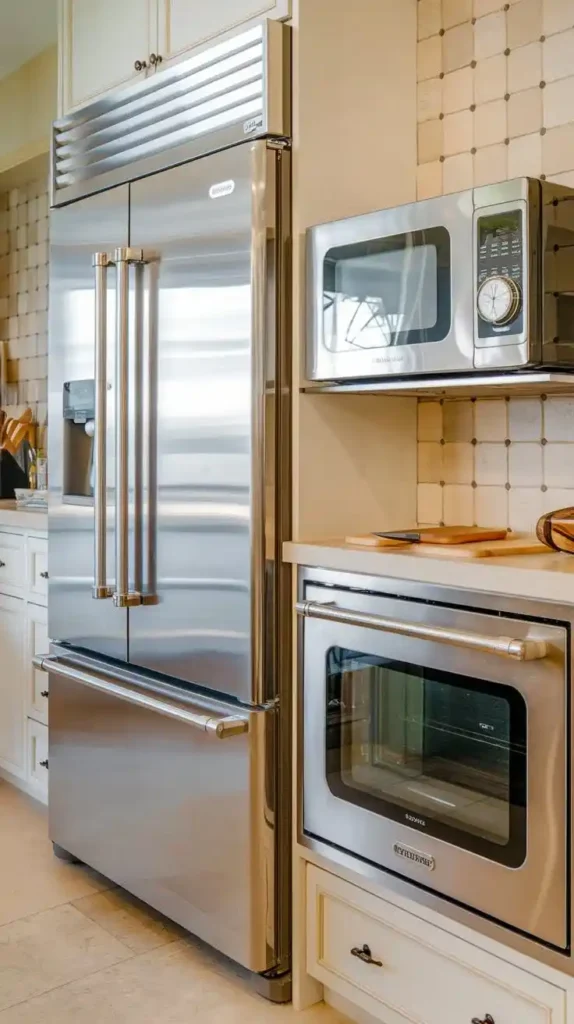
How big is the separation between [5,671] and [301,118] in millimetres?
2060

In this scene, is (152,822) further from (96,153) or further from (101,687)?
(96,153)

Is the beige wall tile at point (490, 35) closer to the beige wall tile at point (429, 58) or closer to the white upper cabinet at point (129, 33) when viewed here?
the beige wall tile at point (429, 58)

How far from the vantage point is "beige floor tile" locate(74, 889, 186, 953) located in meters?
2.26

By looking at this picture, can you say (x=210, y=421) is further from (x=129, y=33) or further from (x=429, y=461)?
(x=129, y=33)

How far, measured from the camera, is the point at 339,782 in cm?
191

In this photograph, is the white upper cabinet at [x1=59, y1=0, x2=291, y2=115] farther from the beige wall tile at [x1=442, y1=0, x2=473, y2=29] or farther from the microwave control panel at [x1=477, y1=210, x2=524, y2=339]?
the microwave control panel at [x1=477, y1=210, x2=524, y2=339]

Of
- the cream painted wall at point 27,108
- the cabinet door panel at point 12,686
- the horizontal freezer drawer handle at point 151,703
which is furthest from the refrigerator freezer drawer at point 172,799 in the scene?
the cream painted wall at point 27,108

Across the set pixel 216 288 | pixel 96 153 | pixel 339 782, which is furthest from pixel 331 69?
pixel 339 782

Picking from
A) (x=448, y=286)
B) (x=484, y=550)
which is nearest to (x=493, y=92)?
(x=448, y=286)

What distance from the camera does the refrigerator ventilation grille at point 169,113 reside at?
1.97 metres

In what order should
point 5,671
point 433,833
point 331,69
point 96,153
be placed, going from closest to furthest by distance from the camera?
1. point 433,833
2. point 331,69
3. point 96,153
4. point 5,671

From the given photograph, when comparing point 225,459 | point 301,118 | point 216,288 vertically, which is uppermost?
point 301,118

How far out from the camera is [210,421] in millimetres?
2062

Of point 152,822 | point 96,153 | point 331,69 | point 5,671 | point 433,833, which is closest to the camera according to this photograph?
point 433,833
